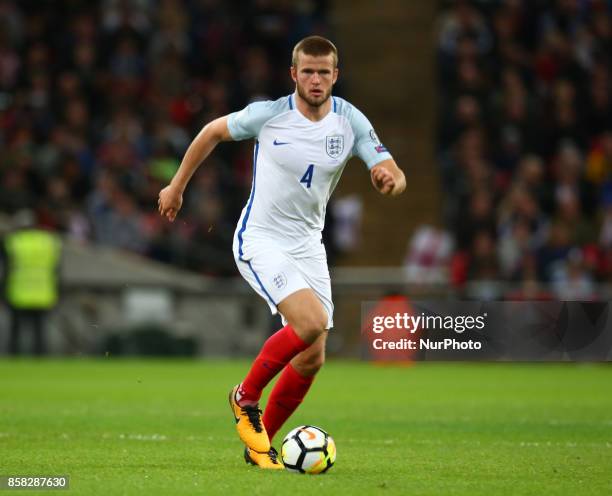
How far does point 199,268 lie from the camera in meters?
21.8

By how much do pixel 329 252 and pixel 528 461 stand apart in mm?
13189

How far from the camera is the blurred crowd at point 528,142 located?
66.3 ft

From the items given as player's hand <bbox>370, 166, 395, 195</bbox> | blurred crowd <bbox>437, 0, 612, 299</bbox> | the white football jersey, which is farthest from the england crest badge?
blurred crowd <bbox>437, 0, 612, 299</bbox>

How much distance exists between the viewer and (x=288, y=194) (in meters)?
8.09

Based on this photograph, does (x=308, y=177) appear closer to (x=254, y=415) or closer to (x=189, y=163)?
(x=189, y=163)

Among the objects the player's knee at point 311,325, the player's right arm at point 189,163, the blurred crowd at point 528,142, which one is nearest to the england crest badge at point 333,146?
the player's right arm at point 189,163

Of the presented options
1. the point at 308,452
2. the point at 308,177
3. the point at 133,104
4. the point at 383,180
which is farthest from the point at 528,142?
the point at 308,452

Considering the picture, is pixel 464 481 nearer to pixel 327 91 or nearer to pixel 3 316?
pixel 327 91

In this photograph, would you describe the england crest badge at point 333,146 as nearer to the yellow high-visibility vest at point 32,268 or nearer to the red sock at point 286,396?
the red sock at point 286,396

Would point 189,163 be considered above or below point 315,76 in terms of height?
below

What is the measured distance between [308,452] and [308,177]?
1.55 metres

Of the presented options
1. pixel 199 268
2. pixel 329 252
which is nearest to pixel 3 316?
pixel 199 268

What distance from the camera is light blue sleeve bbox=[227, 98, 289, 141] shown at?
8094mm

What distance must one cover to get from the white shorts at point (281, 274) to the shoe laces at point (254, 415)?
539 mm
